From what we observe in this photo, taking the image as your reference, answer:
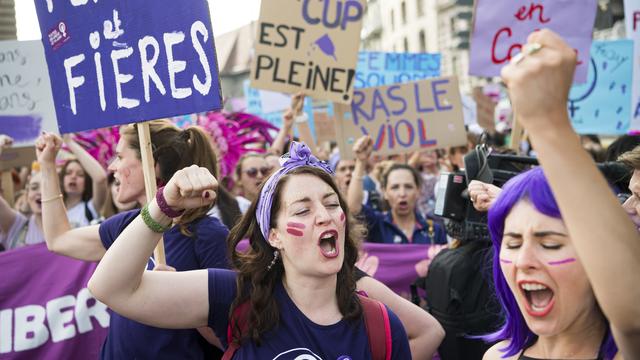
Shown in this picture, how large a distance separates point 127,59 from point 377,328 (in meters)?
1.43

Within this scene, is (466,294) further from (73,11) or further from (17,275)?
(17,275)

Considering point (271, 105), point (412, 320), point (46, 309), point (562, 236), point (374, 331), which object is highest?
point (271, 105)

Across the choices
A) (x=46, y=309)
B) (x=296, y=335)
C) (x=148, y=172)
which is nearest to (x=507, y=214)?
(x=296, y=335)

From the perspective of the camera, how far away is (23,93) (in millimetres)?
5000

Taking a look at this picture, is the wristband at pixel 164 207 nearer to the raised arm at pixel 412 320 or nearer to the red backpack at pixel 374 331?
the red backpack at pixel 374 331

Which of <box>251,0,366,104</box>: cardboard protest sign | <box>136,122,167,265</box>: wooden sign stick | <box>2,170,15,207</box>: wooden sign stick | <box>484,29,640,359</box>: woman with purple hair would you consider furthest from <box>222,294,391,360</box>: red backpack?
<box>2,170,15,207</box>: wooden sign stick

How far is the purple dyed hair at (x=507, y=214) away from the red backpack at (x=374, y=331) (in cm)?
40

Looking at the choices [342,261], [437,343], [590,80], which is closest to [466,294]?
[437,343]

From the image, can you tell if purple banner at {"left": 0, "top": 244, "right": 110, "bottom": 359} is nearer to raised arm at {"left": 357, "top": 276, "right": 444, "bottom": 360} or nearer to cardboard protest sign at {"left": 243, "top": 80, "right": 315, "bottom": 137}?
raised arm at {"left": 357, "top": 276, "right": 444, "bottom": 360}

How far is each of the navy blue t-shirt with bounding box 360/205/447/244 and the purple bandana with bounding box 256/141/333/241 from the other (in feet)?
8.45

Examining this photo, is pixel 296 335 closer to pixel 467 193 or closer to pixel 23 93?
pixel 467 193

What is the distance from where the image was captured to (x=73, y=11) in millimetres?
2686

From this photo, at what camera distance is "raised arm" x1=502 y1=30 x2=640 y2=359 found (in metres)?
1.11

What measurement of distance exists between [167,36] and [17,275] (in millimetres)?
2021
